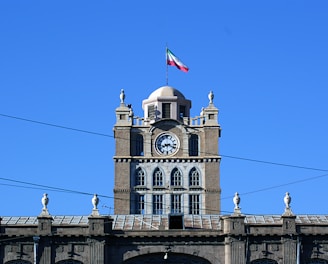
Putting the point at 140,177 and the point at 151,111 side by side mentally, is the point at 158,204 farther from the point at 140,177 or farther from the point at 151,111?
the point at 151,111

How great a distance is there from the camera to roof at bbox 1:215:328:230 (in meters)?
119

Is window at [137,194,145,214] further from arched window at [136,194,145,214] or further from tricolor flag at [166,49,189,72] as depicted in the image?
tricolor flag at [166,49,189,72]

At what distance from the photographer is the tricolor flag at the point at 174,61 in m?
154

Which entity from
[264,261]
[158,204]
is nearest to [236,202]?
[264,261]

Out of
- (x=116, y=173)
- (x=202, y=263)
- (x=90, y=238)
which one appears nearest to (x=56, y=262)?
(x=90, y=238)

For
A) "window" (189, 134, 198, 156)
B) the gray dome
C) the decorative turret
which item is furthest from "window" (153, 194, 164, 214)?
the gray dome

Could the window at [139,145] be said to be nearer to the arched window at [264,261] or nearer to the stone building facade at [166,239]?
the stone building facade at [166,239]

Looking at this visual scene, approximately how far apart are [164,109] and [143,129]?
3.89m

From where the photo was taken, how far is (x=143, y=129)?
519ft

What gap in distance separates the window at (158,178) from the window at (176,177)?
51.4 inches

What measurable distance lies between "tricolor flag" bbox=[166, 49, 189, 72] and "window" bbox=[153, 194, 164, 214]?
595 inches

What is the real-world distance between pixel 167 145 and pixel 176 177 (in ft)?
13.3

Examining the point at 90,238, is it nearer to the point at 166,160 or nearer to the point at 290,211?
the point at 290,211

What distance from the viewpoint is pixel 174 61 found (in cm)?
15475
